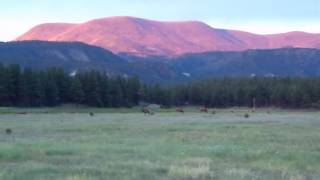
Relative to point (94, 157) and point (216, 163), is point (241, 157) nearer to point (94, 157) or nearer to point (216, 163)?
point (216, 163)

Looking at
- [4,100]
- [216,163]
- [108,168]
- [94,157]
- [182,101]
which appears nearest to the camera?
[108,168]

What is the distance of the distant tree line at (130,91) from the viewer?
397ft

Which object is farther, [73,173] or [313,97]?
[313,97]

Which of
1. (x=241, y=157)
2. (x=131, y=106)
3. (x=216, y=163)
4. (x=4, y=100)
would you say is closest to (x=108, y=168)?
(x=216, y=163)

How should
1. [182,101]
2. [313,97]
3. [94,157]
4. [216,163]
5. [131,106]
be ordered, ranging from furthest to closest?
[182,101], [313,97], [131,106], [94,157], [216,163]

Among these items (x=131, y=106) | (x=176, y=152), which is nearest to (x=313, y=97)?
(x=131, y=106)

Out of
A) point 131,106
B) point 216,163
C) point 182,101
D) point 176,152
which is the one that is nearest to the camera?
point 216,163

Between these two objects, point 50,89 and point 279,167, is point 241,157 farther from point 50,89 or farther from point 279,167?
point 50,89

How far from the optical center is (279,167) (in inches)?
882

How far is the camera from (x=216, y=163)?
929 inches

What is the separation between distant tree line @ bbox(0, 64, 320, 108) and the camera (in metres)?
121

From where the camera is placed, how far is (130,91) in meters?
141

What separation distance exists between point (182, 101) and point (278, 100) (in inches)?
831

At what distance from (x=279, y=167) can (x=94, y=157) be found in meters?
6.51
